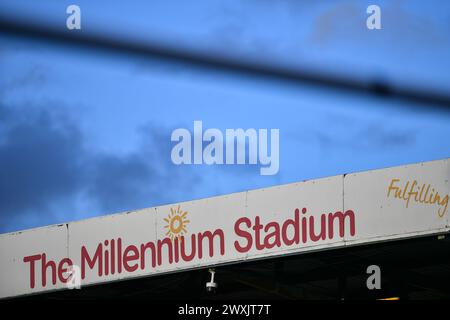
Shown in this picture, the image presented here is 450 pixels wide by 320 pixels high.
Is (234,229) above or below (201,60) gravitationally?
above

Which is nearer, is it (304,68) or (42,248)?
(304,68)

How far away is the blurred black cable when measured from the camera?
236 cm

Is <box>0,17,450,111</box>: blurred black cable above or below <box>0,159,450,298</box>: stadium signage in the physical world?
below

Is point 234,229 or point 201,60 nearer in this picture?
point 201,60

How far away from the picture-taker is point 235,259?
18641mm

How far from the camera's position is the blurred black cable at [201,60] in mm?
2355

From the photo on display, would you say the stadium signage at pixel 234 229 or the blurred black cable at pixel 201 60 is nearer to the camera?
the blurred black cable at pixel 201 60

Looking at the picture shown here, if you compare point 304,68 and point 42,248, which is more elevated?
point 42,248

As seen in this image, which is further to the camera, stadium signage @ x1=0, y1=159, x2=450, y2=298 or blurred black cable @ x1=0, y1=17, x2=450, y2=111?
stadium signage @ x1=0, y1=159, x2=450, y2=298

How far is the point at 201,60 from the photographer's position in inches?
97.3

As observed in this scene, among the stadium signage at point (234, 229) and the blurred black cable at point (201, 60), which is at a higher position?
the stadium signage at point (234, 229)

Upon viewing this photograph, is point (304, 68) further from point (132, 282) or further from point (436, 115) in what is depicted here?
point (132, 282)
